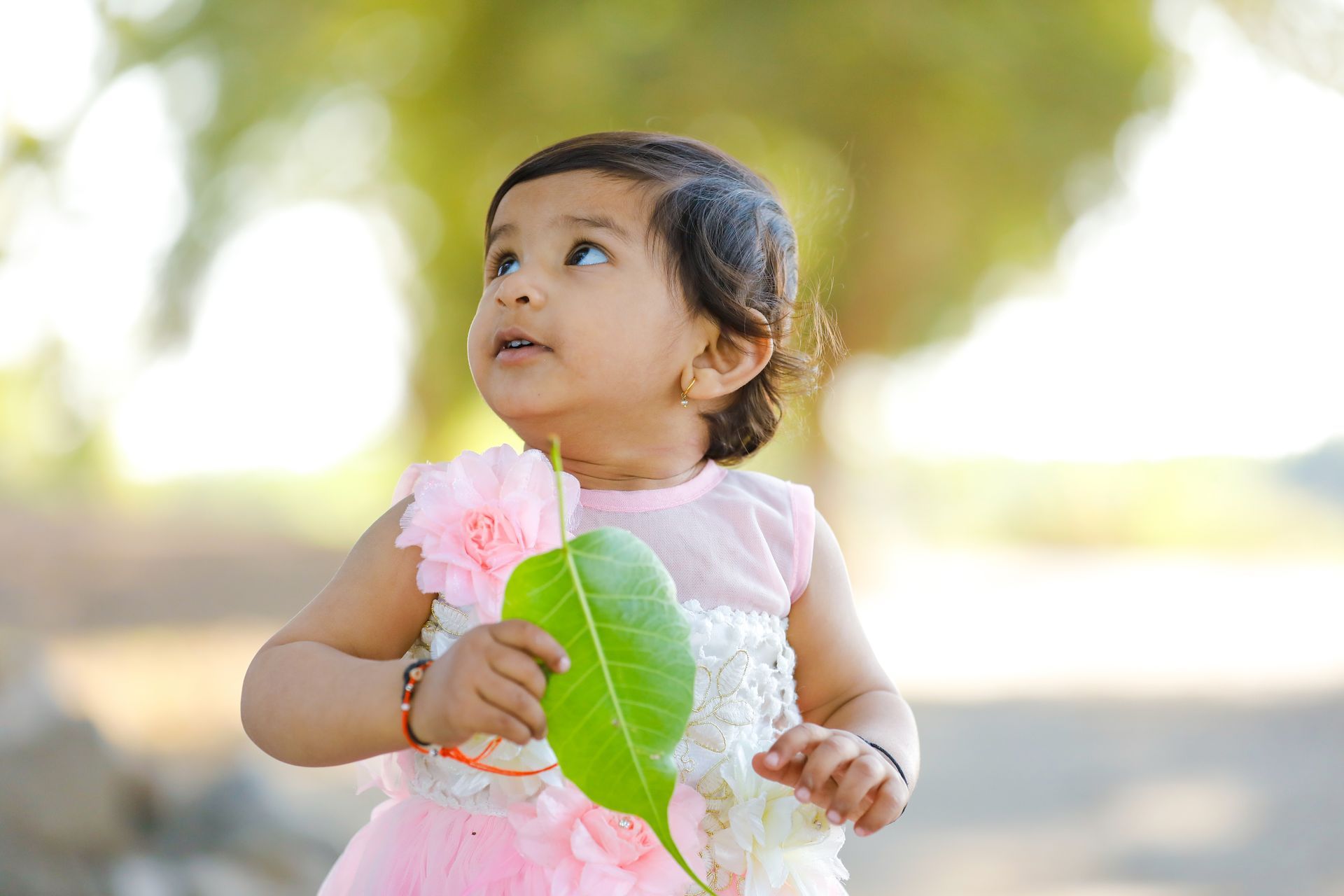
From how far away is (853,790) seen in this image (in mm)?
1037

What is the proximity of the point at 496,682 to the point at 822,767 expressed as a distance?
1.04 feet

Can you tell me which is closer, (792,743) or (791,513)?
(792,743)

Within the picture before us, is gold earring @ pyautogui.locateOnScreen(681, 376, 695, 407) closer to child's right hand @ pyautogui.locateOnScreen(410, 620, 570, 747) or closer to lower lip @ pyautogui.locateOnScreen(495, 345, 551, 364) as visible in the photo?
lower lip @ pyautogui.locateOnScreen(495, 345, 551, 364)

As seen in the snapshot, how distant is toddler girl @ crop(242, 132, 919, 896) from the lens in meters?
1.06

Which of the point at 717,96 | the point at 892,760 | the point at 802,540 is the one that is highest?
the point at 717,96

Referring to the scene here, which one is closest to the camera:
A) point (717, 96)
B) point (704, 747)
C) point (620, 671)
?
point (620, 671)

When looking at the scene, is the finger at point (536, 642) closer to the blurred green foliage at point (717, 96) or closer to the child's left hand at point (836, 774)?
the child's left hand at point (836, 774)

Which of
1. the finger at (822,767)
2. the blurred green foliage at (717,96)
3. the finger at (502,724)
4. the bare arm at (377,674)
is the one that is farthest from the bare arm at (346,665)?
the blurred green foliage at (717,96)

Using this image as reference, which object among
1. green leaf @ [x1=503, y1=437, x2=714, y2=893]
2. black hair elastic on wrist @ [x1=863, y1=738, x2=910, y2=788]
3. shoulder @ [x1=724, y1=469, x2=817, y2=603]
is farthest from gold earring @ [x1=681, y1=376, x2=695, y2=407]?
green leaf @ [x1=503, y1=437, x2=714, y2=893]

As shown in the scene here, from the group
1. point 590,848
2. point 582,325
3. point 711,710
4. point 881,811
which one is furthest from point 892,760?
point 582,325

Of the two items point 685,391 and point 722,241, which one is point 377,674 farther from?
point 722,241

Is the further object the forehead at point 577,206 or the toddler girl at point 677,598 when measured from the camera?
the forehead at point 577,206

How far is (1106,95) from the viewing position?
21.7 ft

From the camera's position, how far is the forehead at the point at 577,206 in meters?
1.30
